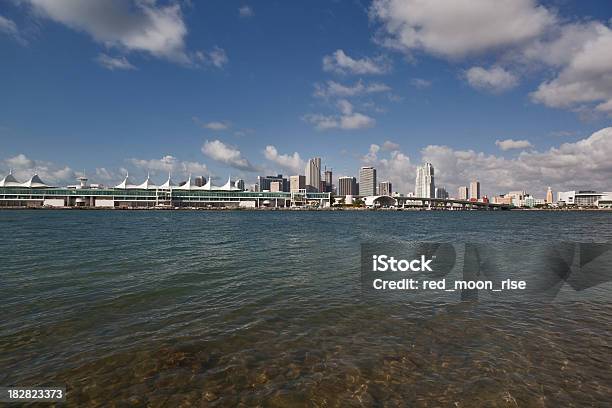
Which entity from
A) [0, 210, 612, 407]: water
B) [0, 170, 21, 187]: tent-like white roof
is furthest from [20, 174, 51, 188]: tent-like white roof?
[0, 210, 612, 407]: water

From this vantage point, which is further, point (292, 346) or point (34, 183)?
point (34, 183)

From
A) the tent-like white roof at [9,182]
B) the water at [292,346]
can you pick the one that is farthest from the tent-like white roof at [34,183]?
the water at [292,346]

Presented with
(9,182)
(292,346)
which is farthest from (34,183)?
(292,346)

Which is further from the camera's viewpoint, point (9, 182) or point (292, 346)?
point (9, 182)

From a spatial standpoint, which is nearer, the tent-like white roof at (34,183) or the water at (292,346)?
the water at (292,346)

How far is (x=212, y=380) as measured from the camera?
6707 mm

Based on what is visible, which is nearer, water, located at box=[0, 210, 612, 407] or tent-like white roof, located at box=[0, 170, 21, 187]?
water, located at box=[0, 210, 612, 407]

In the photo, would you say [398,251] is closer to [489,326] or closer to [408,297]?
[408,297]

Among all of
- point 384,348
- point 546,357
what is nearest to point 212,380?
point 384,348

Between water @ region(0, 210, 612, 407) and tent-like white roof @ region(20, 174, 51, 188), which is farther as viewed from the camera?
tent-like white roof @ region(20, 174, 51, 188)

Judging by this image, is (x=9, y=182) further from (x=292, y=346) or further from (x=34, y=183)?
(x=292, y=346)

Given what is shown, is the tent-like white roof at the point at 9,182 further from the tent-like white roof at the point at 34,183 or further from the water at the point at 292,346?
the water at the point at 292,346

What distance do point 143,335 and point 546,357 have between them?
1047 cm

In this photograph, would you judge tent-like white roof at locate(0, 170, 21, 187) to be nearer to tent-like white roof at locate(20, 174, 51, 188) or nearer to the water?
tent-like white roof at locate(20, 174, 51, 188)
